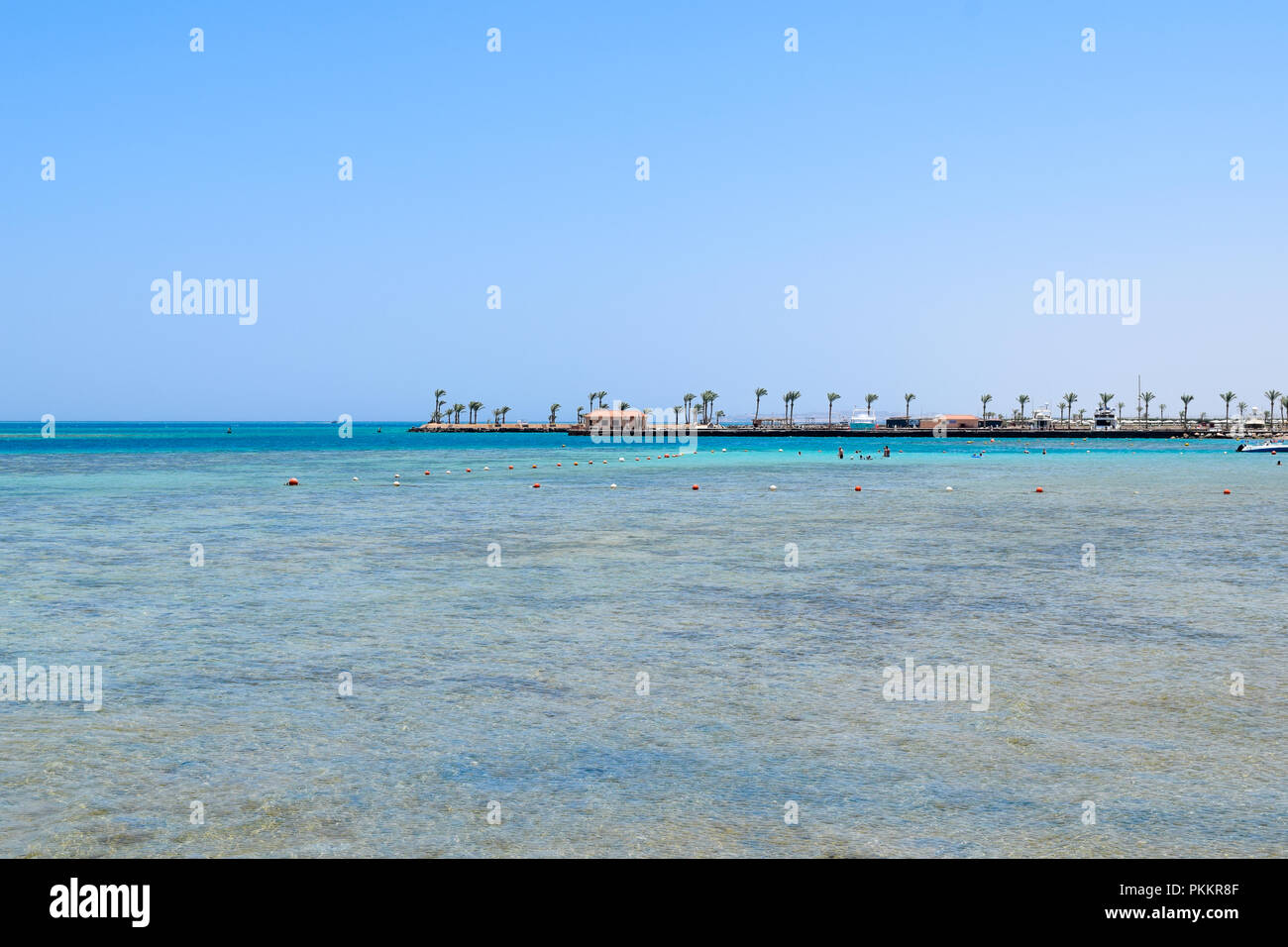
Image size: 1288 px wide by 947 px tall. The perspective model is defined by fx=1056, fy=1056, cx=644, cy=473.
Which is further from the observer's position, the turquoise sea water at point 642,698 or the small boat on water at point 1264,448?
the small boat on water at point 1264,448

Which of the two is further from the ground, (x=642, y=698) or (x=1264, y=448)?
(x=1264, y=448)

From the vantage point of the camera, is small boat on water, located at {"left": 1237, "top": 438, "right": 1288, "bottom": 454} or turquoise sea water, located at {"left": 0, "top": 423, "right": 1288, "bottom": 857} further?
small boat on water, located at {"left": 1237, "top": 438, "right": 1288, "bottom": 454}

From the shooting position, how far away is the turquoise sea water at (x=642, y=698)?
27.7 ft

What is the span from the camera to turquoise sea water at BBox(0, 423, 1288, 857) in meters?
8.45

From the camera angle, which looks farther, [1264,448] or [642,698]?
[1264,448]

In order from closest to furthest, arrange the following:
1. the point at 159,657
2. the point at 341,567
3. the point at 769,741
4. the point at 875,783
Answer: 1. the point at 875,783
2. the point at 769,741
3. the point at 159,657
4. the point at 341,567

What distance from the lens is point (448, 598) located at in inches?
791

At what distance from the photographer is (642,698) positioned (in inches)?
491

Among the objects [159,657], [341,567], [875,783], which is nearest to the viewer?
[875,783]

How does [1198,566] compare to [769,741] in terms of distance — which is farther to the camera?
[1198,566]

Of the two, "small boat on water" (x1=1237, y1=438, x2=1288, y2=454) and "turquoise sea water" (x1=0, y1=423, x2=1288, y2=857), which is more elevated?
"small boat on water" (x1=1237, y1=438, x2=1288, y2=454)

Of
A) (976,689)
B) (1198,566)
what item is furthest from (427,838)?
(1198,566)
